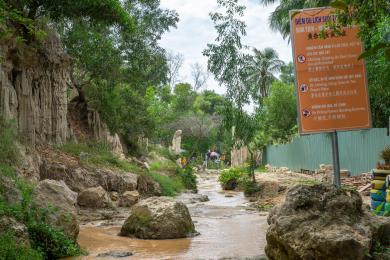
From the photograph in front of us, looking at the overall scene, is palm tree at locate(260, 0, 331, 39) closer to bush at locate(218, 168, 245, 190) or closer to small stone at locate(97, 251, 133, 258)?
bush at locate(218, 168, 245, 190)

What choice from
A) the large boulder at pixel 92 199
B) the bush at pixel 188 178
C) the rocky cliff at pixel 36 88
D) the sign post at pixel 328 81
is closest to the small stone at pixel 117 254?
the sign post at pixel 328 81

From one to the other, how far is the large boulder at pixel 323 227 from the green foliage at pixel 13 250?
3.04m

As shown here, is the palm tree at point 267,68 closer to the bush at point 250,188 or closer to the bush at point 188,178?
the bush at point 188,178

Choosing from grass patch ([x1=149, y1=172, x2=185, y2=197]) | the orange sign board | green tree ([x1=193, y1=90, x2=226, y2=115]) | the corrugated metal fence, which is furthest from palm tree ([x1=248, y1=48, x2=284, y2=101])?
the orange sign board

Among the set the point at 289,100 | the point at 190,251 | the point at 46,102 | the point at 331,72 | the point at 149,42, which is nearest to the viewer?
the point at 331,72

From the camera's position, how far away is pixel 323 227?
586 centimetres

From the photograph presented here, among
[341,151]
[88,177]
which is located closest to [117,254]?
[88,177]

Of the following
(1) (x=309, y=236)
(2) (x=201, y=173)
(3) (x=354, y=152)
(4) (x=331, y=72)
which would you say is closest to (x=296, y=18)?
(4) (x=331, y=72)

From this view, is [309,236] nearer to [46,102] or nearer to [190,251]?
[190,251]

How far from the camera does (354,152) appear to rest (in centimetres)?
1792

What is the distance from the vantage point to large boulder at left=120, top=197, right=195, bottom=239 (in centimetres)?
939

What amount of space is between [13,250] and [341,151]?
15.3m

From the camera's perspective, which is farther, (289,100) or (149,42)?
(289,100)

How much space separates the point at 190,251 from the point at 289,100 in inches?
1019
